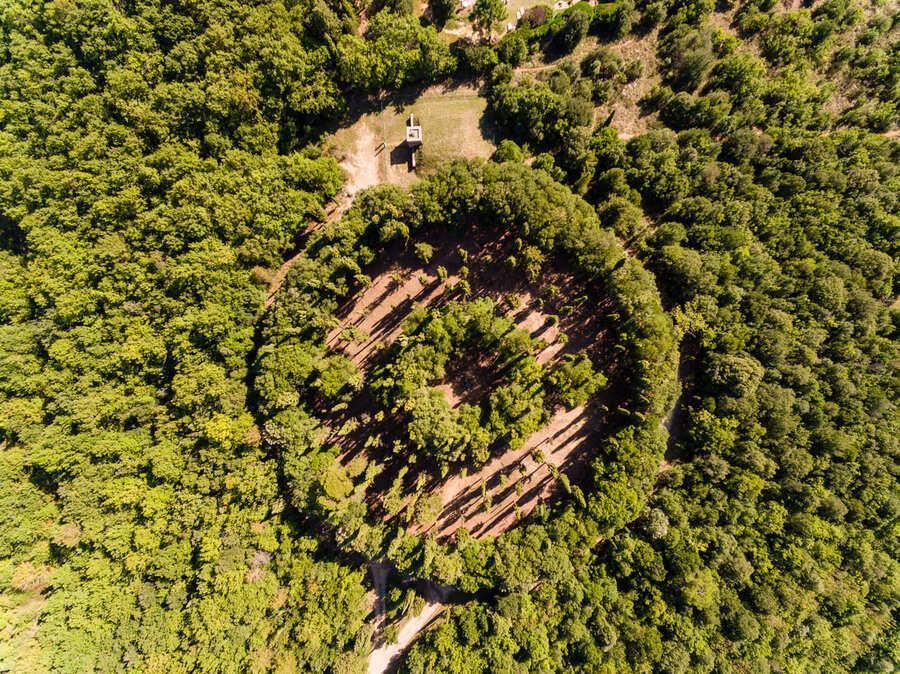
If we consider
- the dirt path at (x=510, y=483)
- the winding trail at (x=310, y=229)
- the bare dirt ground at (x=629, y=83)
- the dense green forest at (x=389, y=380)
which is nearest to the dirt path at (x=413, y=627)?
the dense green forest at (x=389, y=380)

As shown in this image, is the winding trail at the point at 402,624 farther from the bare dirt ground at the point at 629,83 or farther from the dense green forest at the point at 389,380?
the bare dirt ground at the point at 629,83

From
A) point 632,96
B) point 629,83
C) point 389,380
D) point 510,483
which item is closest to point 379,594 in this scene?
point 510,483

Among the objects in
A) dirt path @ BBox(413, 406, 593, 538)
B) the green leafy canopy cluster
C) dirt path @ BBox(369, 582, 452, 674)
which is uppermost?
the green leafy canopy cluster

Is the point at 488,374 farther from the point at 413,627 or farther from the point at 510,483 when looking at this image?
the point at 413,627

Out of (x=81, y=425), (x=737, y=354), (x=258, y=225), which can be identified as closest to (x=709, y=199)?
(x=737, y=354)

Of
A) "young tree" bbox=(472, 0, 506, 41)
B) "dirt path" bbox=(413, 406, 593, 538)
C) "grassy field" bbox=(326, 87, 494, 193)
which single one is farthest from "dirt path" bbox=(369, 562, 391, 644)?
"young tree" bbox=(472, 0, 506, 41)

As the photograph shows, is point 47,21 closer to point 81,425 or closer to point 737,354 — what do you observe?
point 81,425

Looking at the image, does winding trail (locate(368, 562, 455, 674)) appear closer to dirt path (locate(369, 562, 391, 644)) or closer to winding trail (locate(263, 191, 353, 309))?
dirt path (locate(369, 562, 391, 644))
